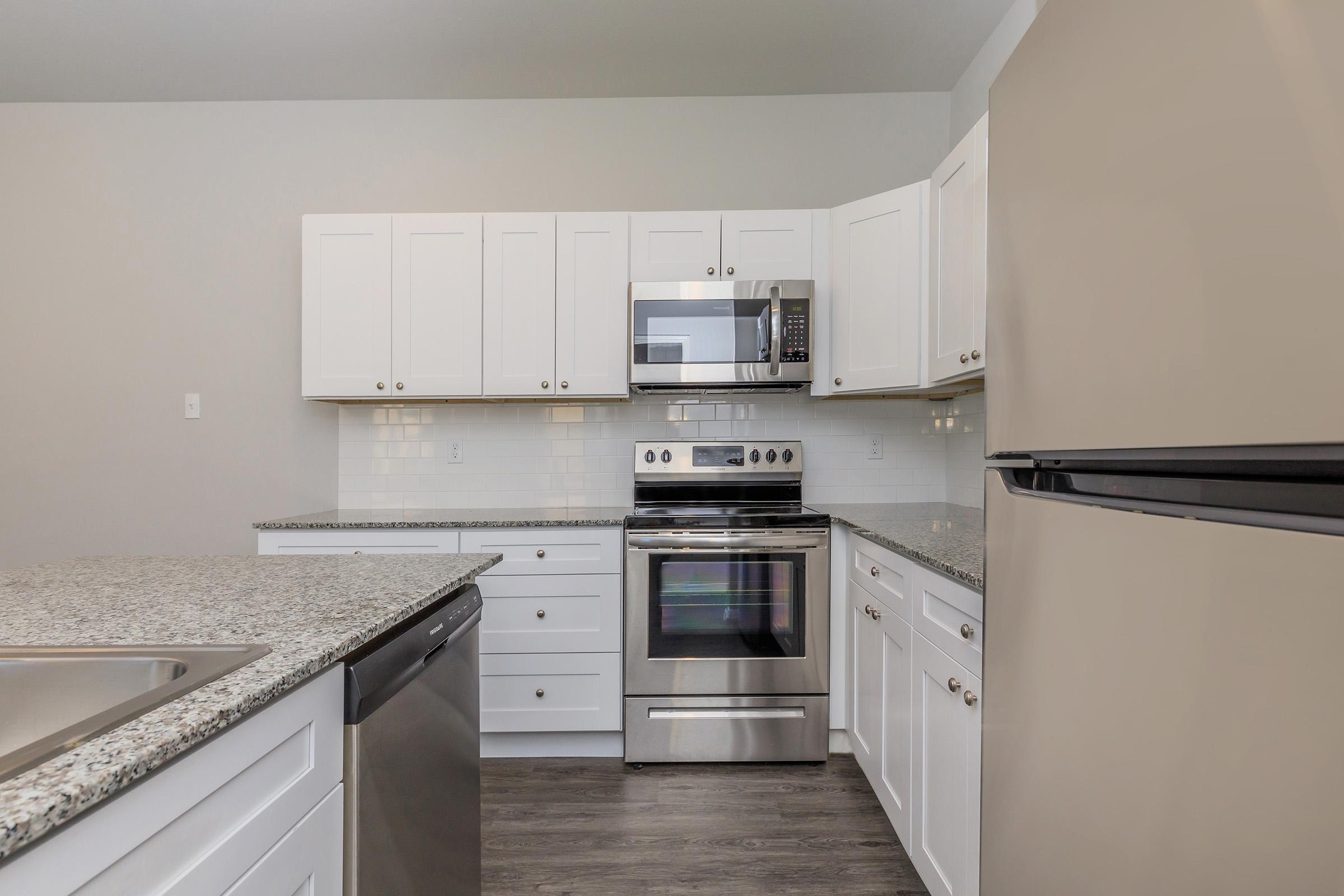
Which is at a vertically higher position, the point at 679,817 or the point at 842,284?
the point at 842,284

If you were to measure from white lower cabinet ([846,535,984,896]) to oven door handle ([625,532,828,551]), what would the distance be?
1.12 ft

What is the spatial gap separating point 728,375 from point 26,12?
290cm

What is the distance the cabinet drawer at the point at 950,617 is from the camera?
1.32 meters

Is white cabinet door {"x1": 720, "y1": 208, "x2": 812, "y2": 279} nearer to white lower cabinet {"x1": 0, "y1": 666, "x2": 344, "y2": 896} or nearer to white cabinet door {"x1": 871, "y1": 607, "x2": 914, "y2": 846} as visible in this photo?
white cabinet door {"x1": 871, "y1": 607, "x2": 914, "y2": 846}

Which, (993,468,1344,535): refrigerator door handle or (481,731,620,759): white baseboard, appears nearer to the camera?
(993,468,1344,535): refrigerator door handle

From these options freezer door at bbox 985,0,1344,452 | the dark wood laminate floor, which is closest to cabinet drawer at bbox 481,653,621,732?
the dark wood laminate floor

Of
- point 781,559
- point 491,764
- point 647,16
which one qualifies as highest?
point 647,16

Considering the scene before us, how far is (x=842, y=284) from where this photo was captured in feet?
8.82

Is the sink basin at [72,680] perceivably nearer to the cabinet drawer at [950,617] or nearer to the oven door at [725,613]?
the cabinet drawer at [950,617]

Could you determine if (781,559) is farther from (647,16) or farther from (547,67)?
(547,67)

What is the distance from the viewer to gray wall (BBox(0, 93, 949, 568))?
3004 mm

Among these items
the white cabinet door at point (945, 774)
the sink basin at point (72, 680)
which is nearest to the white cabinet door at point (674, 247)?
the white cabinet door at point (945, 774)

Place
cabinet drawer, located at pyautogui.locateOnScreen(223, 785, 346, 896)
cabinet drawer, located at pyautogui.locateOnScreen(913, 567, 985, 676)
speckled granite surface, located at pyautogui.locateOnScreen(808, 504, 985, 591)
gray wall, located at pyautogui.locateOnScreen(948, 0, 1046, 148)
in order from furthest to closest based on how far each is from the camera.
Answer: gray wall, located at pyautogui.locateOnScreen(948, 0, 1046, 148), speckled granite surface, located at pyautogui.locateOnScreen(808, 504, 985, 591), cabinet drawer, located at pyautogui.locateOnScreen(913, 567, 985, 676), cabinet drawer, located at pyautogui.locateOnScreen(223, 785, 346, 896)

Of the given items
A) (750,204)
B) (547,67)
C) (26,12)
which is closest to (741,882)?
(750,204)
